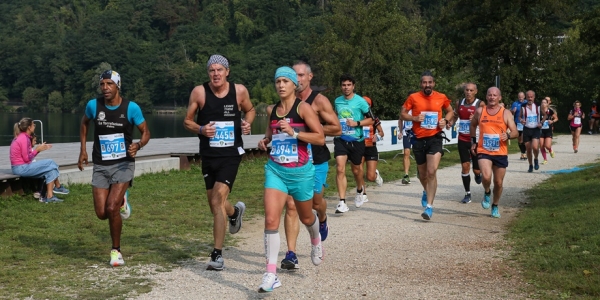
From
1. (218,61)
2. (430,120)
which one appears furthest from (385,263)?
(430,120)

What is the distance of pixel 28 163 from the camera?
1494 cm

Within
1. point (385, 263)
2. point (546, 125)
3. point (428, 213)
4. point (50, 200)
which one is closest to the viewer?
point (385, 263)

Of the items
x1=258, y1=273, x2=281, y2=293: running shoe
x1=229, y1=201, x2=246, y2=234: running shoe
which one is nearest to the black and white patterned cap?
x1=229, y1=201, x2=246, y2=234: running shoe

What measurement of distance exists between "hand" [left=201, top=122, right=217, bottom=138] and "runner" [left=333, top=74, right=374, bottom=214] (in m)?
4.27

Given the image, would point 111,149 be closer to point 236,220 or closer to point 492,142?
point 236,220

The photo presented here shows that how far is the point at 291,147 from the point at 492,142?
18.2 feet

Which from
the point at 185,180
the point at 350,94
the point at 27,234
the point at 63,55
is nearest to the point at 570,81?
the point at 185,180

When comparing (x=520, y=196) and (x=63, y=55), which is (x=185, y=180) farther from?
(x=63, y=55)

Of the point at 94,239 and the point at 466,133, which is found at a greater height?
the point at 466,133

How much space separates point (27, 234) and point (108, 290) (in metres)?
3.88

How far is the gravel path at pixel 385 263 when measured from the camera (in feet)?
25.6

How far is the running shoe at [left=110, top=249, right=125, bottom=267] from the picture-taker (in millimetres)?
8961

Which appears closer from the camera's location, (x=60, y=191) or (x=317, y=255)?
(x=317, y=255)

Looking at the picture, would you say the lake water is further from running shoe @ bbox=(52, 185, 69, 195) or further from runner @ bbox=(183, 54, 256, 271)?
runner @ bbox=(183, 54, 256, 271)
